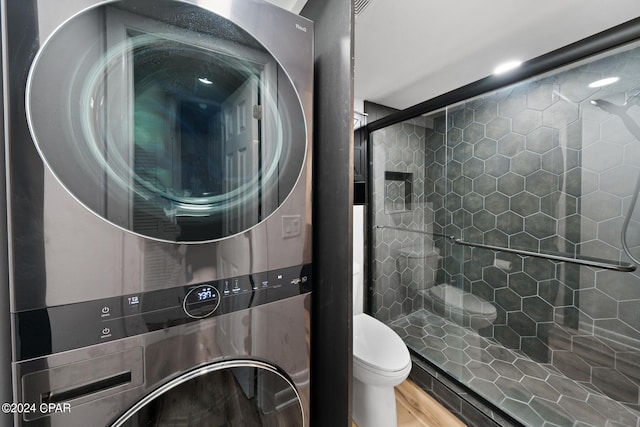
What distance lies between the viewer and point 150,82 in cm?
47

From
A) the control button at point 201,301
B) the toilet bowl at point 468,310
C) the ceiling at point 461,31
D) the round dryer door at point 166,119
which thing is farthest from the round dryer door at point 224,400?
the toilet bowl at point 468,310

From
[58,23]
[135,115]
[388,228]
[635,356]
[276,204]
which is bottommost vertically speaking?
[635,356]

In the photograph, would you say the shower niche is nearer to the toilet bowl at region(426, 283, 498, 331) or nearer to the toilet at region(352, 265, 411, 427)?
the toilet bowl at region(426, 283, 498, 331)

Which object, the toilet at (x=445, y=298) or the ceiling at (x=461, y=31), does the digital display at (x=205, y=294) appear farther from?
the toilet at (x=445, y=298)

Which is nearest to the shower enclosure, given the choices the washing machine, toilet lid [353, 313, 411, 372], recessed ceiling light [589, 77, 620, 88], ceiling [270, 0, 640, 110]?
recessed ceiling light [589, 77, 620, 88]

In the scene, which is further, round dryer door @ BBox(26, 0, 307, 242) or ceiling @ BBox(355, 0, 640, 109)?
ceiling @ BBox(355, 0, 640, 109)

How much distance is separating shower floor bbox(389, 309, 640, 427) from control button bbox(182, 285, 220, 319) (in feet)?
5.39

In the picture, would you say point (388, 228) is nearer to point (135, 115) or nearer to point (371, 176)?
point (371, 176)

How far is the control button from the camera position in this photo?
0.49 meters

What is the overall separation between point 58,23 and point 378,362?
1.45 meters

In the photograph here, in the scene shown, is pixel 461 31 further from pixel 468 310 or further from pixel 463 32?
pixel 468 310

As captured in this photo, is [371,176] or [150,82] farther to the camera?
[371,176]

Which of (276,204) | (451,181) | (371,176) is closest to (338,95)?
(276,204)

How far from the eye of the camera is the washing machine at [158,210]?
0.38 meters
